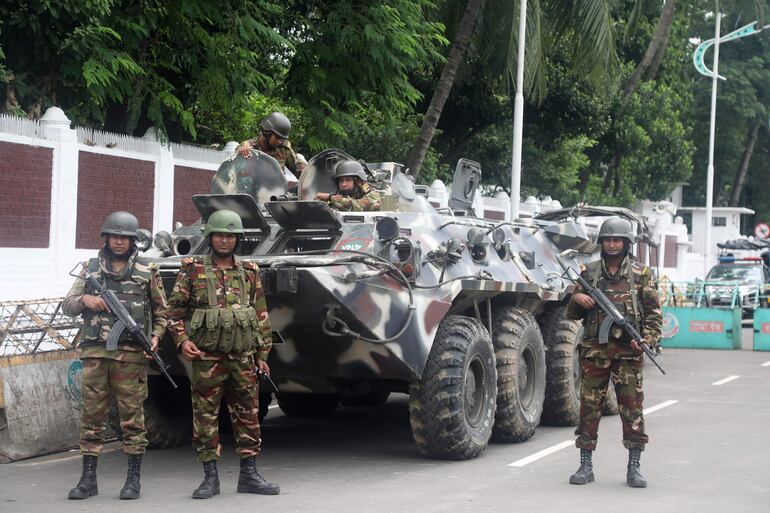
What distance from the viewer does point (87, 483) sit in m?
7.90

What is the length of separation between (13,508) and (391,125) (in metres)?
12.0

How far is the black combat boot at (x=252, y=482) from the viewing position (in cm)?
802

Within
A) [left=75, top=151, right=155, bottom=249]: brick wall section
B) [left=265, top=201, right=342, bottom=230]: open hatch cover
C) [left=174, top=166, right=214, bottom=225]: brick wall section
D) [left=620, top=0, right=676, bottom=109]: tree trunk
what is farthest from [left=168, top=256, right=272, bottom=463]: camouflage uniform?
[left=620, top=0, right=676, bottom=109]: tree trunk

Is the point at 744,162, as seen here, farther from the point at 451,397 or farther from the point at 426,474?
the point at 426,474

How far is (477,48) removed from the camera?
22.6 meters

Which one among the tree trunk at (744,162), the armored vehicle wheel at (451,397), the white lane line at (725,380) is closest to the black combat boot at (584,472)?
the armored vehicle wheel at (451,397)

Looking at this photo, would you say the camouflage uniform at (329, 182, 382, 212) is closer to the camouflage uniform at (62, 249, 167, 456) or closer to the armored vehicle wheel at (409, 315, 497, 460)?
the armored vehicle wheel at (409, 315, 497, 460)

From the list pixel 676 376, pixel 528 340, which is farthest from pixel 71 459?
pixel 676 376

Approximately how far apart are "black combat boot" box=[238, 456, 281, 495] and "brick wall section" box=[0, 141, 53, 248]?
584 centimetres

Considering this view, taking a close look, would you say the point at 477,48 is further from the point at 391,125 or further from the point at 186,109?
the point at 186,109

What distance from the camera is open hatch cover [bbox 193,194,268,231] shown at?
31.3ft

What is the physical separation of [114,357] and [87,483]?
81cm

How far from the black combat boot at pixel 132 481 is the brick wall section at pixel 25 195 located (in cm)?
562

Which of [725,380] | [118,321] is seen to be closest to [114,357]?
[118,321]
